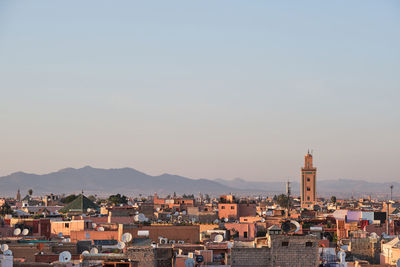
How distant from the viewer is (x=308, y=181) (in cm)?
12738

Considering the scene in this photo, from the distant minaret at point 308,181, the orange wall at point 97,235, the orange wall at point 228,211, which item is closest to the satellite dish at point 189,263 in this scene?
the orange wall at point 97,235

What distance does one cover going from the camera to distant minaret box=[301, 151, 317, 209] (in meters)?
124

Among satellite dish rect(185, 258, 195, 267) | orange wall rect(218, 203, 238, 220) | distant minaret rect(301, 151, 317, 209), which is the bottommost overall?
satellite dish rect(185, 258, 195, 267)

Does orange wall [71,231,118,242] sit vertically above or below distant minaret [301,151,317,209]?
below

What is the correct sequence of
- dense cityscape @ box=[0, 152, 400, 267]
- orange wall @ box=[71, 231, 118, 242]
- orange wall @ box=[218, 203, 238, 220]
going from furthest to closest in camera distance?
orange wall @ box=[218, 203, 238, 220]
orange wall @ box=[71, 231, 118, 242]
dense cityscape @ box=[0, 152, 400, 267]

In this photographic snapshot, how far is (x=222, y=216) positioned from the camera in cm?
6431

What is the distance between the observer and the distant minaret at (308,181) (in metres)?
124

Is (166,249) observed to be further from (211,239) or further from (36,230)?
(36,230)

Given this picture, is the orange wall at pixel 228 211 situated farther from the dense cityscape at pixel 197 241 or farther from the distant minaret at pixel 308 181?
the distant minaret at pixel 308 181

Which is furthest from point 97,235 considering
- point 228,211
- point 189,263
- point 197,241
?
point 228,211

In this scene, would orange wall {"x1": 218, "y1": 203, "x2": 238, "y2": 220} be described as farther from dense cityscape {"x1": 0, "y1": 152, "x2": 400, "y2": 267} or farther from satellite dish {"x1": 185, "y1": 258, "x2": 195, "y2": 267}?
satellite dish {"x1": 185, "y1": 258, "x2": 195, "y2": 267}

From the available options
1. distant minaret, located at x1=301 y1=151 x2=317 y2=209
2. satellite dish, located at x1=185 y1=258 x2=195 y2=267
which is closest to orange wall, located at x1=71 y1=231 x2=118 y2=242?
satellite dish, located at x1=185 y1=258 x2=195 y2=267

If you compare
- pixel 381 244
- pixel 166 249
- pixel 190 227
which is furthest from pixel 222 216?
pixel 166 249

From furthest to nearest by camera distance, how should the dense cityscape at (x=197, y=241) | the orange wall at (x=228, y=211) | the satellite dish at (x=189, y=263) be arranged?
the orange wall at (x=228, y=211), the satellite dish at (x=189, y=263), the dense cityscape at (x=197, y=241)
